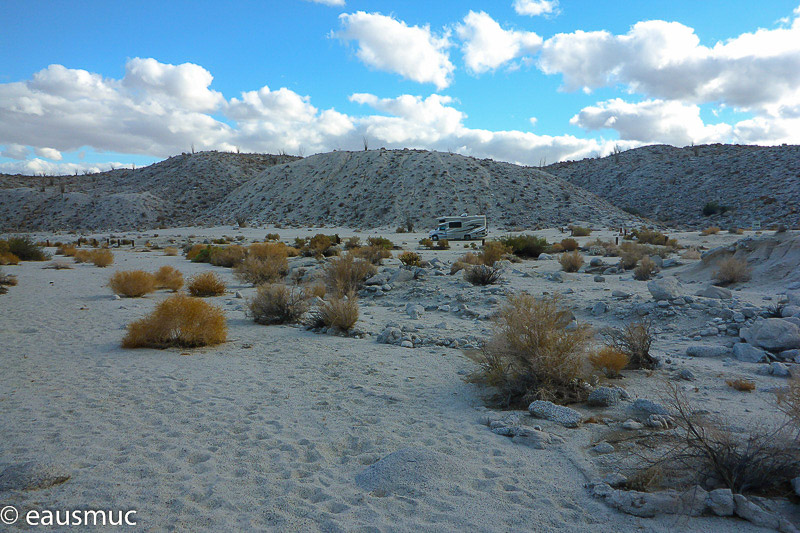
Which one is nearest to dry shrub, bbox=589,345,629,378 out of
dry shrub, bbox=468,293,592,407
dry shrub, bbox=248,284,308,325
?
dry shrub, bbox=468,293,592,407

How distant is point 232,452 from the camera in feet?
15.4

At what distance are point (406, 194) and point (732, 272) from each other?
1942 inches

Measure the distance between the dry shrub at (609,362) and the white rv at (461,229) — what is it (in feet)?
106

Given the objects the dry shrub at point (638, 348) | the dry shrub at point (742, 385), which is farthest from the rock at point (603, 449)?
the dry shrub at point (638, 348)

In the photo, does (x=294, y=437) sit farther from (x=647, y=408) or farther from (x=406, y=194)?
(x=406, y=194)

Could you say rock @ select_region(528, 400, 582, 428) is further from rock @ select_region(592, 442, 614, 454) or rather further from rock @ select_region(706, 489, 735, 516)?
rock @ select_region(706, 489, 735, 516)

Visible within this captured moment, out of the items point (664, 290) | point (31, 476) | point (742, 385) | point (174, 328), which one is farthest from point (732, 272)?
point (31, 476)

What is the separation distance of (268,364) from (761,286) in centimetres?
1334

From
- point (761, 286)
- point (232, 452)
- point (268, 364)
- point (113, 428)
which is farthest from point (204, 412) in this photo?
point (761, 286)

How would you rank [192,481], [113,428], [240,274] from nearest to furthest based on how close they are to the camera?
[192,481], [113,428], [240,274]

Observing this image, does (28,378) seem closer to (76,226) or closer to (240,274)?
(240,274)

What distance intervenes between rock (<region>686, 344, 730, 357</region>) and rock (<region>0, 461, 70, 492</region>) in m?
8.65

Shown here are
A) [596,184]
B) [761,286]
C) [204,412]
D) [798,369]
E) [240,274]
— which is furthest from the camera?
[596,184]

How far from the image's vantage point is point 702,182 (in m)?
65.8
